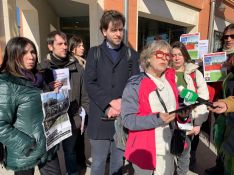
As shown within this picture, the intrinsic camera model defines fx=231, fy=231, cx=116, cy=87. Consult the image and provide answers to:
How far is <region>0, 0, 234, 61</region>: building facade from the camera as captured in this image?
6152 millimetres

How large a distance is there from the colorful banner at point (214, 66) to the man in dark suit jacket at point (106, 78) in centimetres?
142

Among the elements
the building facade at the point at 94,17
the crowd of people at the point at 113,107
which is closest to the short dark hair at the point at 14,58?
the crowd of people at the point at 113,107

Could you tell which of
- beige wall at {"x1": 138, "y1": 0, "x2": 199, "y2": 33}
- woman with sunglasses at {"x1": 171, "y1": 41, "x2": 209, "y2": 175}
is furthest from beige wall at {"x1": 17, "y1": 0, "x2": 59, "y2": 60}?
woman with sunglasses at {"x1": 171, "y1": 41, "x2": 209, "y2": 175}

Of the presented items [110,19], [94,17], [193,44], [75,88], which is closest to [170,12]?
[94,17]

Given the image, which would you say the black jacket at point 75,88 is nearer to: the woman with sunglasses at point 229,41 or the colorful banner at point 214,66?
the colorful banner at point 214,66

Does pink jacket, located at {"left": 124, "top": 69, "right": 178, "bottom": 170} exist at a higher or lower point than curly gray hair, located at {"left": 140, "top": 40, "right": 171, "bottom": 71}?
lower

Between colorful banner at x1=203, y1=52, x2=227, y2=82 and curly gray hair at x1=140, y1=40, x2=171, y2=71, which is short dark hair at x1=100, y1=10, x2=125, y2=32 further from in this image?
colorful banner at x1=203, y1=52, x2=227, y2=82

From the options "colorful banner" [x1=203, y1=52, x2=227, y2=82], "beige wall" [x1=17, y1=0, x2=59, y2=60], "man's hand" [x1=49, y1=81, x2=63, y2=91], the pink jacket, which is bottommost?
the pink jacket

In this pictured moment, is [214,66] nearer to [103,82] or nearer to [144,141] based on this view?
[103,82]

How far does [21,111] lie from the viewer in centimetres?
188

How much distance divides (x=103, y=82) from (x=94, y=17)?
4.39 metres

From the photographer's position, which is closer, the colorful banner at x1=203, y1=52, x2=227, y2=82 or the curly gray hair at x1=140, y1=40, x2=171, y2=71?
the curly gray hair at x1=140, y1=40, x2=171, y2=71

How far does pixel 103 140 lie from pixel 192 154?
1.87 meters

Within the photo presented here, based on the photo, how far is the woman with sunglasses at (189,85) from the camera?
8.75 feet
